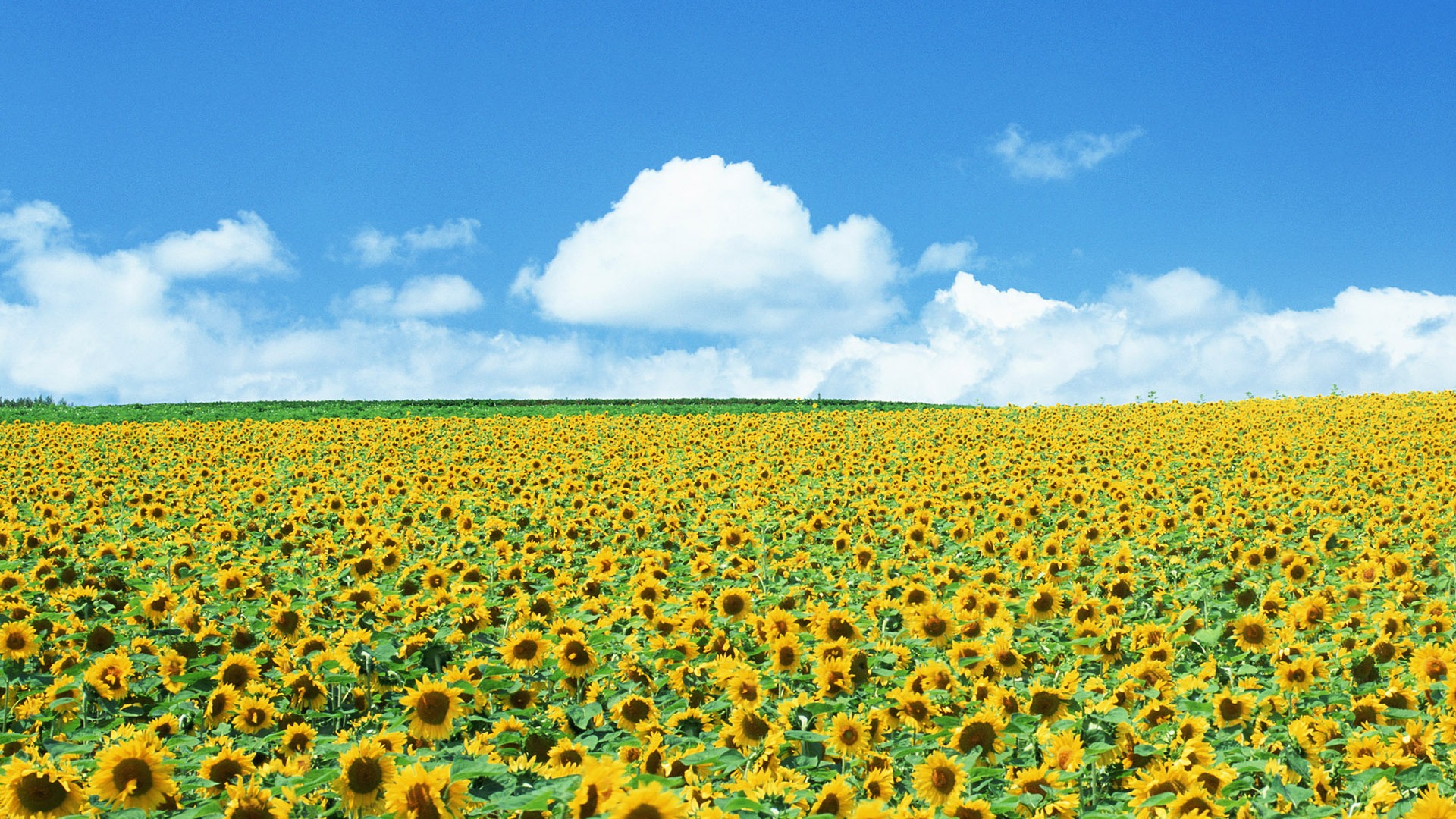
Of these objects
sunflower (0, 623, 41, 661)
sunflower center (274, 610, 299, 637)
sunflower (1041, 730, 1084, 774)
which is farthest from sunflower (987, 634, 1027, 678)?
sunflower (0, 623, 41, 661)

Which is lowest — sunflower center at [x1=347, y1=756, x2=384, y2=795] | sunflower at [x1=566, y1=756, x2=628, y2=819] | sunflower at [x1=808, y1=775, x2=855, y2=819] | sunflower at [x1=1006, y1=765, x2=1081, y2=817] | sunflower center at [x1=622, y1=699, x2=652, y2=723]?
sunflower at [x1=1006, y1=765, x2=1081, y2=817]

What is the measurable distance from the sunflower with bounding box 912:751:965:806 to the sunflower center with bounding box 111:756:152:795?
356cm

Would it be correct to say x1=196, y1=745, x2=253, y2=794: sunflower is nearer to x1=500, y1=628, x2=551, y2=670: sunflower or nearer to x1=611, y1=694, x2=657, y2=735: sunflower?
x1=500, y1=628, x2=551, y2=670: sunflower

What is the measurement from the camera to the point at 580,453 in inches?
873

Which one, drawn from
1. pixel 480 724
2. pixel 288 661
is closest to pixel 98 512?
pixel 288 661

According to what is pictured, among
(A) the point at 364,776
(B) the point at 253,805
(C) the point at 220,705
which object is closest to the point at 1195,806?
(A) the point at 364,776

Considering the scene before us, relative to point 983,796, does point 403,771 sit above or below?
above

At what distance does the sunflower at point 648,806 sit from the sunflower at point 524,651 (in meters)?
2.70

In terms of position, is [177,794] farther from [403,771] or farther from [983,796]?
[983,796]

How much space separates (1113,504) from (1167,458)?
729 cm

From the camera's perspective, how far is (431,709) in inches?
191

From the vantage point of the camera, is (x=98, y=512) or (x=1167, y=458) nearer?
(x=98, y=512)

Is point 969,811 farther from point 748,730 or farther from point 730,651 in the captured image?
point 730,651

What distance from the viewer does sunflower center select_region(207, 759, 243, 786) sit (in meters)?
4.36
